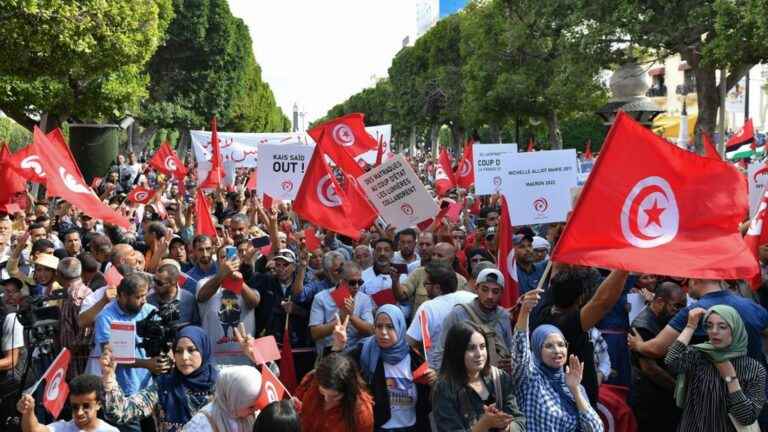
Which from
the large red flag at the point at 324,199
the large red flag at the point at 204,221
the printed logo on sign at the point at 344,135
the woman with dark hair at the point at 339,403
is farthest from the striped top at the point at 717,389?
the printed logo on sign at the point at 344,135

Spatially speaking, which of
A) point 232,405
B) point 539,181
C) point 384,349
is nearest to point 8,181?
point 539,181

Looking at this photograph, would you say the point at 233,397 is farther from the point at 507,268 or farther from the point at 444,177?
the point at 444,177

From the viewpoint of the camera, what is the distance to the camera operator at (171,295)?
22.1 feet

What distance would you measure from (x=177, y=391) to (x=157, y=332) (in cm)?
63

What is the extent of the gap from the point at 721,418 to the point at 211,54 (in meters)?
44.2

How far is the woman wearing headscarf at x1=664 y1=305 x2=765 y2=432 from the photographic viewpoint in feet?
17.5

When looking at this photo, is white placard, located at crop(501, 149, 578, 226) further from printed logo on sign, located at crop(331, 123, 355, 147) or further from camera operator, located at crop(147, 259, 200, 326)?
printed logo on sign, located at crop(331, 123, 355, 147)

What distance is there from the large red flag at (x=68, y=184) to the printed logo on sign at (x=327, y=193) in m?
2.08

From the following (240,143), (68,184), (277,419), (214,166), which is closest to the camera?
(277,419)

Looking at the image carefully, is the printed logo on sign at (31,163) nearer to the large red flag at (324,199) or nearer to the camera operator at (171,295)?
the large red flag at (324,199)

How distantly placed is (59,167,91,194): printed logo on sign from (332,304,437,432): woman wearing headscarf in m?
5.46

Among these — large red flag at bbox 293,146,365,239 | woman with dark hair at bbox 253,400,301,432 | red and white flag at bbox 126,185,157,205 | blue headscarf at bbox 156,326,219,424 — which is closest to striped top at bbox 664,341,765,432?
woman with dark hair at bbox 253,400,301,432

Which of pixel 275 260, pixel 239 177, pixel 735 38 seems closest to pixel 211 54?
pixel 239 177

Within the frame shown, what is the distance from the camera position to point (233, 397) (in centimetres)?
471
